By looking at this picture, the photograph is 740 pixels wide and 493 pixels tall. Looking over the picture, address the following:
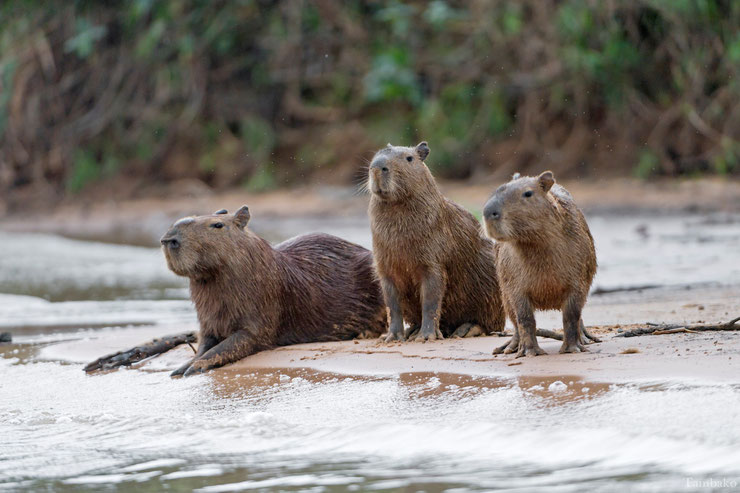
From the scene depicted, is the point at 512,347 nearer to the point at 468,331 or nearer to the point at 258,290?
the point at 468,331

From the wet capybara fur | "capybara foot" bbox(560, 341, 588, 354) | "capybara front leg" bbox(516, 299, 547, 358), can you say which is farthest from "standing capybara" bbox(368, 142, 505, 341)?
"capybara foot" bbox(560, 341, 588, 354)

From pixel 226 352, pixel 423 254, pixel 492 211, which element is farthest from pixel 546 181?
pixel 226 352

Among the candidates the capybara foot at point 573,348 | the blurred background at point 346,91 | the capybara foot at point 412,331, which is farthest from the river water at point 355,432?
the blurred background at point 346,91

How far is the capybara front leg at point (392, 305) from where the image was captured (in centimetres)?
554

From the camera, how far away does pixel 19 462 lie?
381 centimetres

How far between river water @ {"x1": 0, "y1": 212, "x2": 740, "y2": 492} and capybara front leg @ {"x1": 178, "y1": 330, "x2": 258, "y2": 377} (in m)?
0.11

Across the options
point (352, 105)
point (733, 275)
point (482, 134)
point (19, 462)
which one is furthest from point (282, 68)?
point (19, 462)

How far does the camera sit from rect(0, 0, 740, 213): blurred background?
1325 cm

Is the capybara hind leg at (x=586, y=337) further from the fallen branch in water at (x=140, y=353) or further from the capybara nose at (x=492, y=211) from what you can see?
the fallen branch in water at (x=140, y=353)

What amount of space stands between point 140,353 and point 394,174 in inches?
62.3

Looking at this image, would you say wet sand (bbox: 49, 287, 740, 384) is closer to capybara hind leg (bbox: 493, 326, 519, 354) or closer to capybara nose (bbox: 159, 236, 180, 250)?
capybara hind leg (bbox: 493, 326, 519, 354)

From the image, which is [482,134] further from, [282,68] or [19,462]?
[19,462]

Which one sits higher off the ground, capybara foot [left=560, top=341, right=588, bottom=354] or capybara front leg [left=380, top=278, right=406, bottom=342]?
capybara front leg [left=380, top=278, right=406, bottom=342]

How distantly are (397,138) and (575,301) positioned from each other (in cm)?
1042
